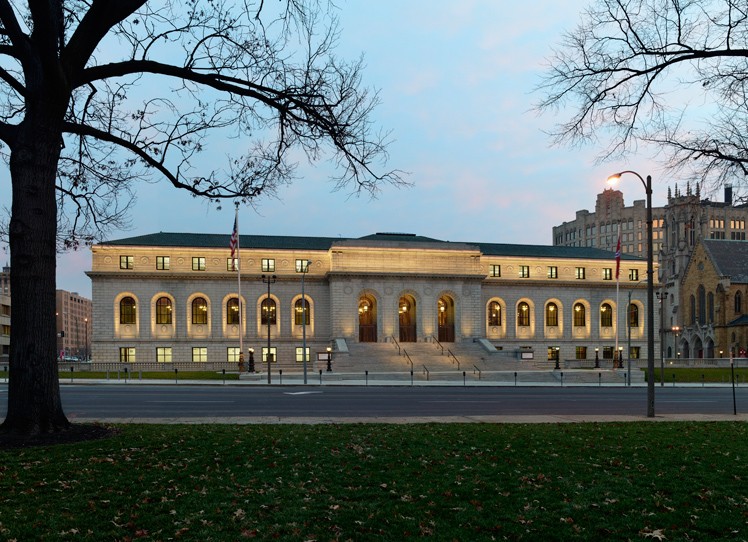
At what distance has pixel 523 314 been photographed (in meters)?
69.6

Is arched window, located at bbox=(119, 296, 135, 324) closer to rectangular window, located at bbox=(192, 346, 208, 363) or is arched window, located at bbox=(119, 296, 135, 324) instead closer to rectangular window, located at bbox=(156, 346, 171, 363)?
rectangular window, located at bbox=(156, 346, 171, 363)

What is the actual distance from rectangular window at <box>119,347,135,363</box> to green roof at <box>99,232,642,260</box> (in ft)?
35.9

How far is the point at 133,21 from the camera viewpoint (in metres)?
13.6

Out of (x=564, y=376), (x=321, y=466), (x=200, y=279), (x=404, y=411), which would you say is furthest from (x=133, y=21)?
(x=200, y=279)

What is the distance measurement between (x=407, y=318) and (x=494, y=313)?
417 inches

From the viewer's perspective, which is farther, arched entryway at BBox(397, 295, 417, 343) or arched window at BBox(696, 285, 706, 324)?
arched window at BBox(696, 285, 706, 324)

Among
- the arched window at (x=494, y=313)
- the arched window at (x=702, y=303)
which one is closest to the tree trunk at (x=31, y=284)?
the arched window at (x=494, y=313)

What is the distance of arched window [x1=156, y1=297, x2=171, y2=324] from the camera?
61156mm

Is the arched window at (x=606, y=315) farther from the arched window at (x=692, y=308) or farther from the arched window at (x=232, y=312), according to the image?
the arched window at (x=232, y=312)

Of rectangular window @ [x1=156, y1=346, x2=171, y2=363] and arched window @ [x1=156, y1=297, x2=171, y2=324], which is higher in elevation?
arched window @ [x1=156, y1=297, x2=171, y2=324]

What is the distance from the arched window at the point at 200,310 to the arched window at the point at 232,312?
7.53ft

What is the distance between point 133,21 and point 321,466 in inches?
434

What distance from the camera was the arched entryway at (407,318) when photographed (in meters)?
66.2

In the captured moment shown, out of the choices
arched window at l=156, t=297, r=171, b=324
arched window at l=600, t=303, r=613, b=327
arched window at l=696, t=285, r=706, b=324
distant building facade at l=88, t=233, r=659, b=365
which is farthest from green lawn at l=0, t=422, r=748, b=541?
arched window at l=696, t=285, r=706, b=324
